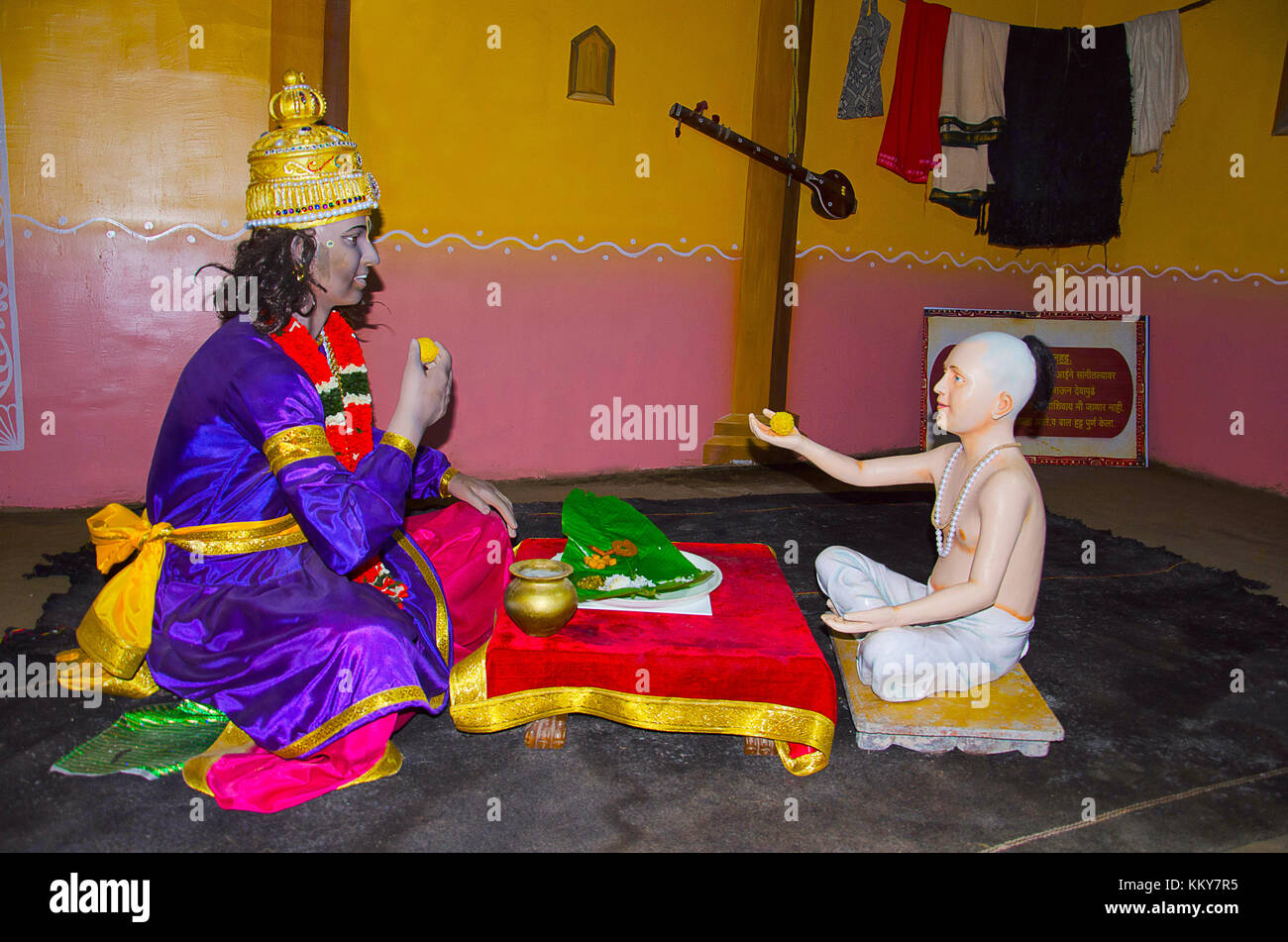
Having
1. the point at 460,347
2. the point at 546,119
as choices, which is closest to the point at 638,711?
the point at 460,347

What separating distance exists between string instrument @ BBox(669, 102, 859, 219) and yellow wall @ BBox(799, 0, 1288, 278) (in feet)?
0.28

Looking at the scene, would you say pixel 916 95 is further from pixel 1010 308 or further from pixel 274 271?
pixel 274 271

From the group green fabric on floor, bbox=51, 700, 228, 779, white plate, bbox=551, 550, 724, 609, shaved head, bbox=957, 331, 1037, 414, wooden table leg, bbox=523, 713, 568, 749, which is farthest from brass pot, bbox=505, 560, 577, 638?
shaved head, bbox=957, 331, 1037, 414

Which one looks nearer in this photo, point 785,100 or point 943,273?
point 785,100

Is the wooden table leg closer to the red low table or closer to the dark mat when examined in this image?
the dark mat

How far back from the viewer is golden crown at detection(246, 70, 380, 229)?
259 centimetres

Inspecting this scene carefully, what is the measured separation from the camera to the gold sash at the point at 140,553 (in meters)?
2.54

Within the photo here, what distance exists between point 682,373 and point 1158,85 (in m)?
3.43

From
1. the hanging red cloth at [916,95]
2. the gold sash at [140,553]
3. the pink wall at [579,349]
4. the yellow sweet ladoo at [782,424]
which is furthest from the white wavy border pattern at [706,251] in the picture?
the yellow sweet ladoo at [782,424]

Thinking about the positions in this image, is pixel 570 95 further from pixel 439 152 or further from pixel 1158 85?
pixel 1158 85

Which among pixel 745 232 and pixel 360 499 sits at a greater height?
pixel 745 232

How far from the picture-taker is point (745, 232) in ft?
19.5

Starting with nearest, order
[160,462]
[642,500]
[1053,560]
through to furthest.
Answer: [160,462]
[1053,560]
[642,500]

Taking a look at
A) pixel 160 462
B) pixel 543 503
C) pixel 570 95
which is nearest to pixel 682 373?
pixel 543 503
